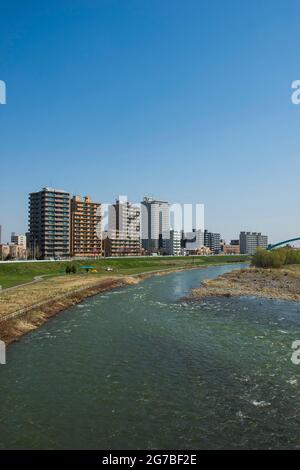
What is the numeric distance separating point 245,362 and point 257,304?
23.4m

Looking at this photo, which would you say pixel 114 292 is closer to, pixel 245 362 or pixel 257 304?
pixel 257 304

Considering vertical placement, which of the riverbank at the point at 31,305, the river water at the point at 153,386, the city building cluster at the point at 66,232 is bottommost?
the river water at the point at 153,386

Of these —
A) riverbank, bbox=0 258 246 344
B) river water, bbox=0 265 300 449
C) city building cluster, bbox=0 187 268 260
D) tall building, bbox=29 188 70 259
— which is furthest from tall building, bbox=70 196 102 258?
river water, bbox=0 265 300 449

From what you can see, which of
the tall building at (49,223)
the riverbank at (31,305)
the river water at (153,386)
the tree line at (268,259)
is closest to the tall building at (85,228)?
the tall building at (49,223)

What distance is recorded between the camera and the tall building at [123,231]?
169 meters

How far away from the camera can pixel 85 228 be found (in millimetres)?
148750

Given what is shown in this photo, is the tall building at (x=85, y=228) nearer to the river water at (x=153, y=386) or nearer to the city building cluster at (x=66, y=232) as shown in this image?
the city building cluster at (x=66, y=232)

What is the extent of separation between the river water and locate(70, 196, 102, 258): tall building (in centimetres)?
11508

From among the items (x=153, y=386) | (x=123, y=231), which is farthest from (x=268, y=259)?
(x=153, y=386)

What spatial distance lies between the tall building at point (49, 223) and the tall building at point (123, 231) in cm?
3391

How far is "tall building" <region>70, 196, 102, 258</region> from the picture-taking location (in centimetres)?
14650

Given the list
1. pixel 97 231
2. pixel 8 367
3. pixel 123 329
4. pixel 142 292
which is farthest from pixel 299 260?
pixel 8 367

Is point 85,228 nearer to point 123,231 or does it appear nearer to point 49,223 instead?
point 49,223

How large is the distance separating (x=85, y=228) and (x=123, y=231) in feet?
115
